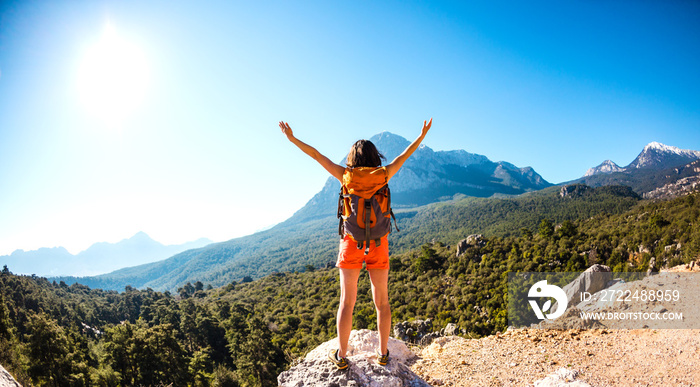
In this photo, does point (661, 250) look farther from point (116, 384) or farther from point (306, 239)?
point (306, 239)

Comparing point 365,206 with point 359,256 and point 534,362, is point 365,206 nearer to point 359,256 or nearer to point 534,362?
point 359,256

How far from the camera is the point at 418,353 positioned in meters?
5.23

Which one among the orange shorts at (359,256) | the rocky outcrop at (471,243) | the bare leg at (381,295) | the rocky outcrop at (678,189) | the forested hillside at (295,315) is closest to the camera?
the orange shorts at (359,256)

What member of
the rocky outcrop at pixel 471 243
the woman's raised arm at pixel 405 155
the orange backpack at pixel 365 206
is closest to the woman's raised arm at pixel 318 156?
the orange backpack at pixel 365 206

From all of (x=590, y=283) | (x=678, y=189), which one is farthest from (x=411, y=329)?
(x=678, y=189)

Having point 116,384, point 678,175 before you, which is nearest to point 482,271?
point 116,384

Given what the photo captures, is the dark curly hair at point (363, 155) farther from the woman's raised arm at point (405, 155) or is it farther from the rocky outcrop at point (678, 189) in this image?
the rocky outcrop at point (678, 189)

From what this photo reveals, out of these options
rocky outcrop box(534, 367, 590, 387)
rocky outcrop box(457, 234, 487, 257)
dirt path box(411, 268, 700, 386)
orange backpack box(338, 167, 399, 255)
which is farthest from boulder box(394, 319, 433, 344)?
rocky outcrop box(457, 234, 487, 257)

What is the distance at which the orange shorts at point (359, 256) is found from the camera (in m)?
2.89

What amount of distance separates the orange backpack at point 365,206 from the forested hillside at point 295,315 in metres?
12.5

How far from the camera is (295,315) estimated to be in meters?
39.4

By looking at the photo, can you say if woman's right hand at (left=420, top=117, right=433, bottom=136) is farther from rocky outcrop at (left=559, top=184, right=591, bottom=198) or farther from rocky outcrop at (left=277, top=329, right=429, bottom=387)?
rocky outcrop at (left=559, top=184, right=591, bottom=198)

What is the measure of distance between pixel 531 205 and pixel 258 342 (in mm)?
127321

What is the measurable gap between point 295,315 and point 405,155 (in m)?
40.7
